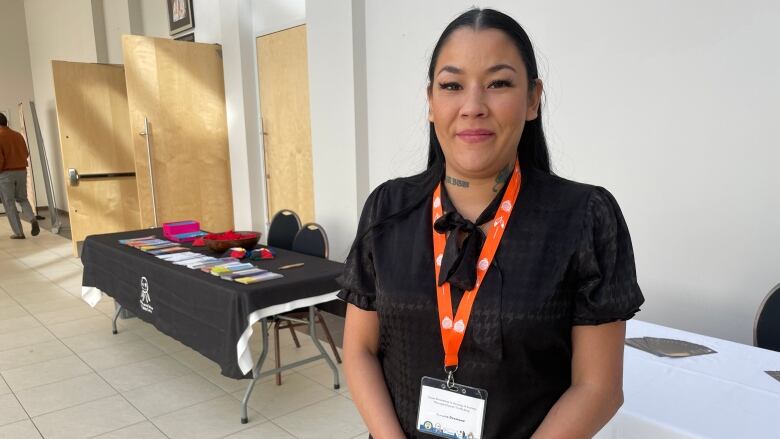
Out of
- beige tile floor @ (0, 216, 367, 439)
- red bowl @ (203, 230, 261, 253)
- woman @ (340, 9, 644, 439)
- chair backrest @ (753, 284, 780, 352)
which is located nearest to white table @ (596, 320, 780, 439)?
chair backrest @ (753, 284, 780, 352)

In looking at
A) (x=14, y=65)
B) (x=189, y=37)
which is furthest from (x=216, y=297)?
(x=14, y=65)

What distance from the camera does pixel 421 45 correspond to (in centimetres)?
346

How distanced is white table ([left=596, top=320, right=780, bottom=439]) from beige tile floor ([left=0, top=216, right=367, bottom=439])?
1373 mm

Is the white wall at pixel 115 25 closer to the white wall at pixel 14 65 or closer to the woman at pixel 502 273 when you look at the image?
the white wall at pixel 14 65

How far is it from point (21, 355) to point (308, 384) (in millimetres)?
1996

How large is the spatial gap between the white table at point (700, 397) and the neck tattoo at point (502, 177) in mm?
850

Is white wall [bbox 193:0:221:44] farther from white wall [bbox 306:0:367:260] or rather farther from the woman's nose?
the woman's nose

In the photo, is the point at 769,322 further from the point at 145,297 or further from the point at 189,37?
the point at 189,37

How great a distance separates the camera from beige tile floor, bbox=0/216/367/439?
8.13ft

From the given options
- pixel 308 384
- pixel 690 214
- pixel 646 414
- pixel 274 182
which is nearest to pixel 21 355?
pixel 308 384

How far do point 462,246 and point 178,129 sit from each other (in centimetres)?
504

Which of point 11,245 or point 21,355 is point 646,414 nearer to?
point 21,355

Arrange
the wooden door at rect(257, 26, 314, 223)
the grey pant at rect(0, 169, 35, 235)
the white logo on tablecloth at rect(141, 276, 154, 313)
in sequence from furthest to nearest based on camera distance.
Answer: the grey pant at rect(0, 169, 35, 235), the wooden door at rect(257, 26, 314, 223), the white logo on tablecloth at rect(141, 276, 154, 313)

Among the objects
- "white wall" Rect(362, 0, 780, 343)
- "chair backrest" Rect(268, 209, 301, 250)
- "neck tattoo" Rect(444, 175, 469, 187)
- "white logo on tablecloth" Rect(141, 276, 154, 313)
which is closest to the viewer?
"neck tattoo" Rect(444, 175, 469, 187)
